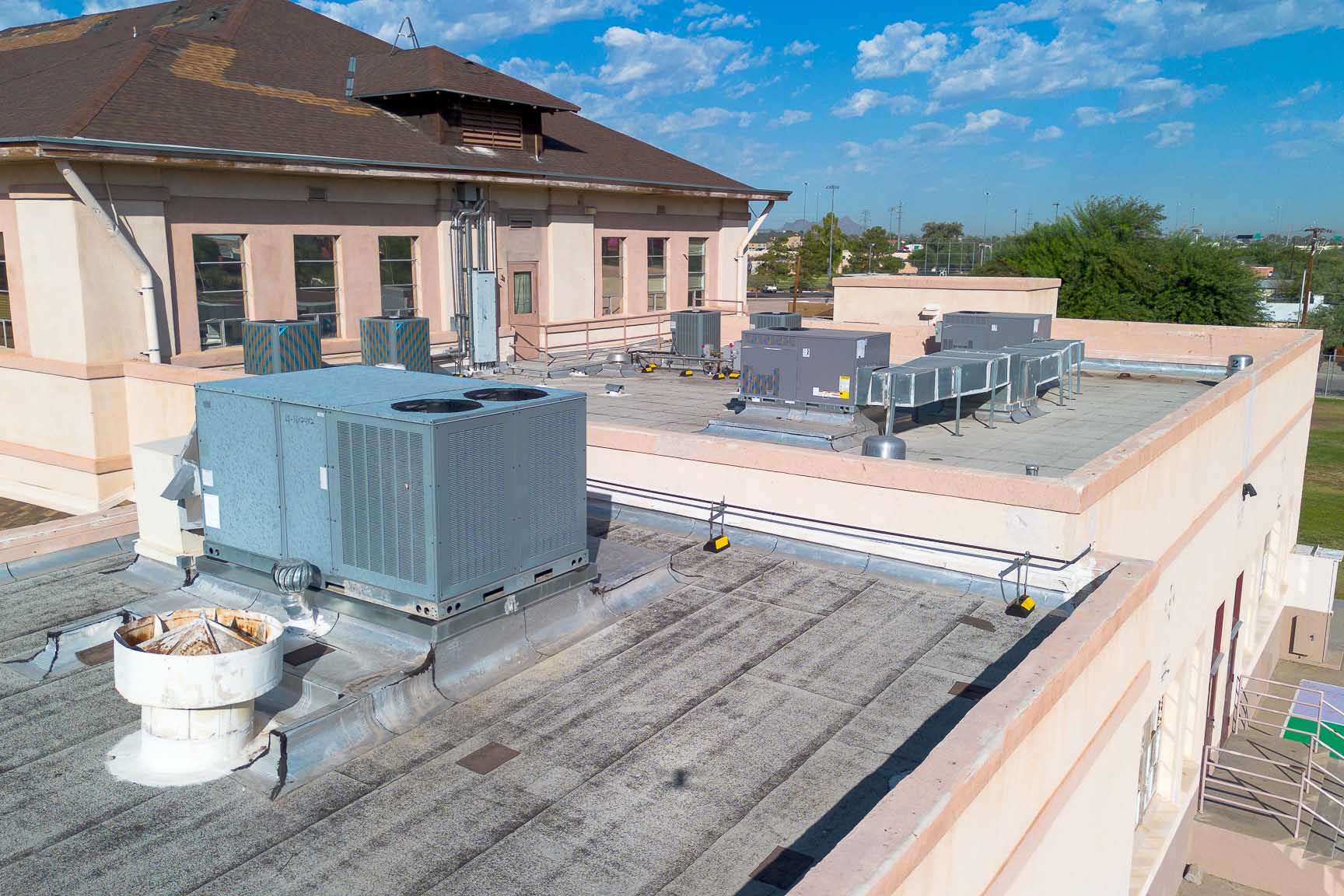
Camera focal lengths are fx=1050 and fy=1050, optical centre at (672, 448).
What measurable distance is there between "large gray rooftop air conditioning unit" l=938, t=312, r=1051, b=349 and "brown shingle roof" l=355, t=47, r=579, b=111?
12464 millimetres

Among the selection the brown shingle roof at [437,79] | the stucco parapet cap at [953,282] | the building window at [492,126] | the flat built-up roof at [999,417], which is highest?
the brown shingle roof at [437,79]

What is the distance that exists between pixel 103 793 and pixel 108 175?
1499 centimetres

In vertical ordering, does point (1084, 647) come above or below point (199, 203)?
below

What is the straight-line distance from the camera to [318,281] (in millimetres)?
22672

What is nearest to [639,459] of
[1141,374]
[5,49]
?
[1141,374]

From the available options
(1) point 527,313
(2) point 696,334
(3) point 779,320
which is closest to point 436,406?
(3) point 779,320

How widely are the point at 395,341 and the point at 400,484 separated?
14535 millimetres

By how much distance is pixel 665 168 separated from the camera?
33.3 meters

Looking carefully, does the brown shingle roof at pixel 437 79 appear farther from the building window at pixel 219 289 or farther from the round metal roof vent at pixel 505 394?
the round metal roof vent at pixel 505 394

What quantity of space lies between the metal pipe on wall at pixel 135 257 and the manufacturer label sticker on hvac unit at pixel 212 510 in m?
11.5

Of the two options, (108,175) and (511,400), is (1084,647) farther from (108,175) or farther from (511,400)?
(108,175)

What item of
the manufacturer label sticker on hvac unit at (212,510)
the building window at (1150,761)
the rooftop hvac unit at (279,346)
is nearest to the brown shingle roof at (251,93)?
the rooftop hvac unit at (279,346)

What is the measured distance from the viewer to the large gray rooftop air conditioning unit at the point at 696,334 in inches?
1059

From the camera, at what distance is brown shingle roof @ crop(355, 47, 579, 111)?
26.0 metres
